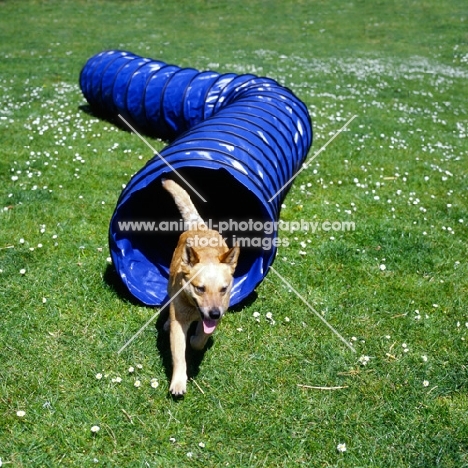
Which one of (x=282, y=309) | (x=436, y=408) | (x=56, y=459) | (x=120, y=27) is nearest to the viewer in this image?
(x=56, y=459)

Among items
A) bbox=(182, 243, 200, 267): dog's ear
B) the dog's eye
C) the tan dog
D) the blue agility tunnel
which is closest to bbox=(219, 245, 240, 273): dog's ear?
the tan dog

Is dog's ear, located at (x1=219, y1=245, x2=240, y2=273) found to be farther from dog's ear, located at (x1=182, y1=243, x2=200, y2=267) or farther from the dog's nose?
the dog's nose

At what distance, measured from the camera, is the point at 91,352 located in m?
5.13

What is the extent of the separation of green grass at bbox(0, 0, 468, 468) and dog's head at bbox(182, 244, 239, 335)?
36.2 inches

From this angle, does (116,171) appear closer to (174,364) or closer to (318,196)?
(318,196)

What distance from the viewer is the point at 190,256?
4.60 meters

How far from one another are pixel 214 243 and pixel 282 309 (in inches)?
49.6

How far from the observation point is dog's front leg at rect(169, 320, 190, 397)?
4655 millimetres

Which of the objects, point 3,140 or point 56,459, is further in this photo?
point 3,140

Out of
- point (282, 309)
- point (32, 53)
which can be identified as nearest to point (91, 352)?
point (282, 309)

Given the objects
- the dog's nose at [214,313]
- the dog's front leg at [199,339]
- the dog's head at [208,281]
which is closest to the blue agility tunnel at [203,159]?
the dog's front leg at [199,339]

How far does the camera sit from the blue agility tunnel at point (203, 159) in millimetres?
5828

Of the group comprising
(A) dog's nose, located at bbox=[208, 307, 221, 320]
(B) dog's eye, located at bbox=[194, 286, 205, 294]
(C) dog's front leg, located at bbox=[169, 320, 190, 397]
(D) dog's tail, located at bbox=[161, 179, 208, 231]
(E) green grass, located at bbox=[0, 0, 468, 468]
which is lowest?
(E) green grass, located at bbox=[0, 0, 468, 468]

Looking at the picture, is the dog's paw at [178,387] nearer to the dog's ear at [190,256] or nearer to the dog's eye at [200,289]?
the dog's eye at [200,289]
